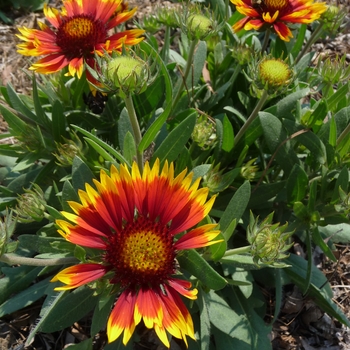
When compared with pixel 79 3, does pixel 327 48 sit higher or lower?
lower

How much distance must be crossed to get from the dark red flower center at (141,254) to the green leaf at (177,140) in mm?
330

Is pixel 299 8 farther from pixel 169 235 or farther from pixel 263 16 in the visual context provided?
pixel 169 235

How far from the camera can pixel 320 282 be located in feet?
6.11

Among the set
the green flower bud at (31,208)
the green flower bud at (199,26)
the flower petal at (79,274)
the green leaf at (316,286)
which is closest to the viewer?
the flower petal at (79,274)

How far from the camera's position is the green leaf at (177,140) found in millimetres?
1510

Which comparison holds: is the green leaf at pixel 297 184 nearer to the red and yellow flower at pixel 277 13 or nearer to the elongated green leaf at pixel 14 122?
the red and yellow flower at pixel 277 13

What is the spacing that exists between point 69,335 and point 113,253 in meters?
0.79

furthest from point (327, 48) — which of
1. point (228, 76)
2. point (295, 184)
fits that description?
point (295, 184)

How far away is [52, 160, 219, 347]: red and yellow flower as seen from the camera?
3.96ft

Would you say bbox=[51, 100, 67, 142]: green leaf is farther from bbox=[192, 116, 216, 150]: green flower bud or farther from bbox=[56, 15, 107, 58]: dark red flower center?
bbox=[192, 116, 216, 150]: green flower bud

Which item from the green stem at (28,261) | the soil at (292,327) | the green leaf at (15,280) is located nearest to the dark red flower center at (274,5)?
the soil at (292,327)

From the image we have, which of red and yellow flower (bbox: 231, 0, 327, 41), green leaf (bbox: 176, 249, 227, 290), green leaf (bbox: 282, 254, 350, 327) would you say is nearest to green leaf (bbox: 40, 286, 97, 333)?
green leaf (bbox: 176, 249, 227, 290)

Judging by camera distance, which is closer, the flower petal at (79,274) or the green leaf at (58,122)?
the flower petal at (79,274)

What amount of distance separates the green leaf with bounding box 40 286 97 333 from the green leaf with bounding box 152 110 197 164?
0.56m
